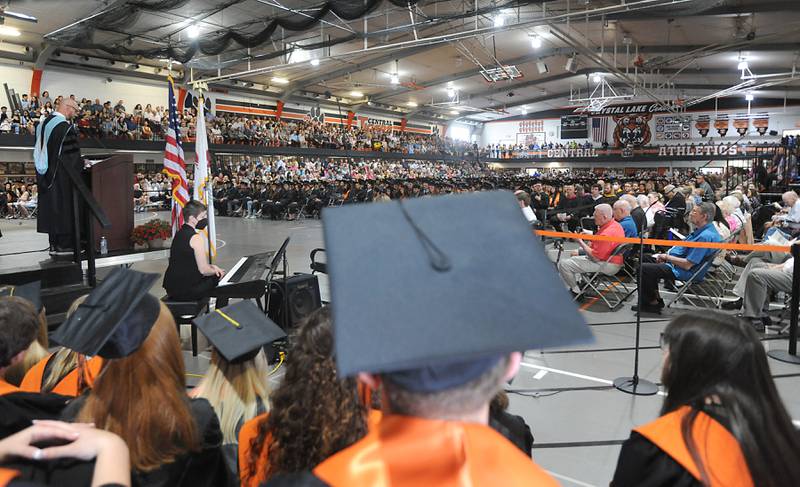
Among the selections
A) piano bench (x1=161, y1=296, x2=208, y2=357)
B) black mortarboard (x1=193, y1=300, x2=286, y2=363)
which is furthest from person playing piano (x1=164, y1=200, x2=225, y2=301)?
black mortarboard (x1=193, y1=300, x2=286, y2=363)

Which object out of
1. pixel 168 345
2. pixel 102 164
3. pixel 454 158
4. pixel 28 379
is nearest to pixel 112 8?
pixel 102 164

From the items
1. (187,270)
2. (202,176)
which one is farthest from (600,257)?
(202,176)

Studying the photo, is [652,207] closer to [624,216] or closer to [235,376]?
[624,216]

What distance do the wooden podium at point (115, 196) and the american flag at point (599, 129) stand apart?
34.5m

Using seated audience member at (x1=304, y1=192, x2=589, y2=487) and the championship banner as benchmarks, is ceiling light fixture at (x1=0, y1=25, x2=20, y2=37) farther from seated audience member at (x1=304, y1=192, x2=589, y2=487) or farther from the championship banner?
the championship banner

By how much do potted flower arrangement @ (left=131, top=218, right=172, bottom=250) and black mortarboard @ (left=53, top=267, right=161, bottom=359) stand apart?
6.01 metres

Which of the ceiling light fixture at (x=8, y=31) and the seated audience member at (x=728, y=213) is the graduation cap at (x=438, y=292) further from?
the ceiling light fixture at (x=8, y=31)

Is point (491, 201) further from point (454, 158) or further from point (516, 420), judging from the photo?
point (454, 158)

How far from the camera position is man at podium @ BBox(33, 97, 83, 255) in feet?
17.0

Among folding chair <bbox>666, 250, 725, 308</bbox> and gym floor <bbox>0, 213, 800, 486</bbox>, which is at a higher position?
folding chair <bbox>666, 250, 725, 308</bbox>

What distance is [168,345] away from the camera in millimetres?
1525

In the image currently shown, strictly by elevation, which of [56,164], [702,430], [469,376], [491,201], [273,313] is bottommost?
[273,313]

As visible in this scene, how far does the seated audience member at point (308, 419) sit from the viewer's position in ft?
4.40

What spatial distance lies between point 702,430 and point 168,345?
144 cm
